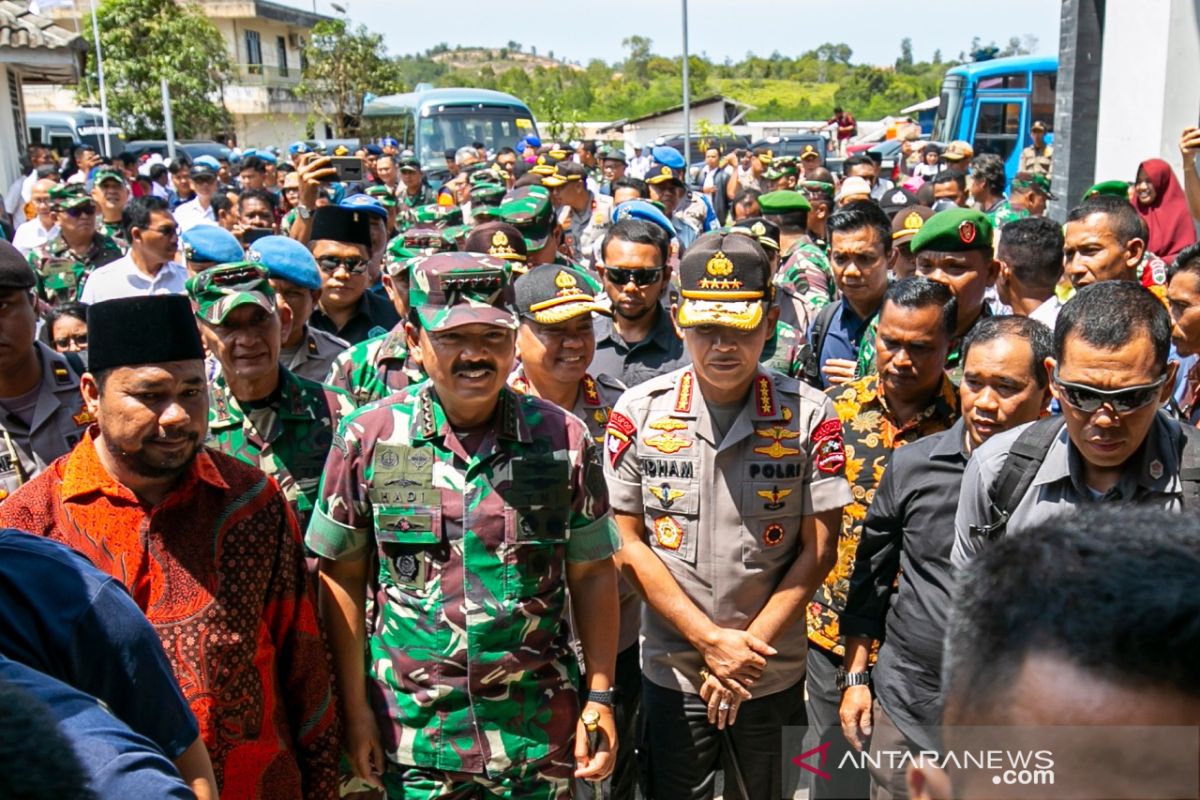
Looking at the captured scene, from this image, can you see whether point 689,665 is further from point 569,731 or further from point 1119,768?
point 1119,768

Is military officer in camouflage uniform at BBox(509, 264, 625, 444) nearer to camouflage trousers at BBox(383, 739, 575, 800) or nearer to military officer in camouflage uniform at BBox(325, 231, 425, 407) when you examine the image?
military officer in camouflage uniform at BBox(325, 231, 425, 407)

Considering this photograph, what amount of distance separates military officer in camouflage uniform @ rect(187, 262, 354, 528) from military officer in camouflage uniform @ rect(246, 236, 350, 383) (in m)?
0.83

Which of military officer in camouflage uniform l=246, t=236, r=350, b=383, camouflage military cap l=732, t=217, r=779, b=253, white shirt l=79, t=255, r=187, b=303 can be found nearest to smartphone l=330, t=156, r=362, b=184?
white shirt l=79, t=255, r=187, b=303

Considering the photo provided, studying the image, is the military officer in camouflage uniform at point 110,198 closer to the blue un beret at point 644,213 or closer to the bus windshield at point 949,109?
the blue un beret at point 644,213

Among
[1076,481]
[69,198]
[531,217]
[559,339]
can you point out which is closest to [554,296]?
[559,339]

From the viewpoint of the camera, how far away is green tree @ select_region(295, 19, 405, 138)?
3622 centimetres

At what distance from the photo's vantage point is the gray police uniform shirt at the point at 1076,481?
265 centimetres

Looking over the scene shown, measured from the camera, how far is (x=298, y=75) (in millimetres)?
48500

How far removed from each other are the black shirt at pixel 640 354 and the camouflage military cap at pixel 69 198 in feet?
14.7

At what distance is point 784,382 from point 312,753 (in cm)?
175

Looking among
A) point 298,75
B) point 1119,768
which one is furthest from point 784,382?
point 298,75

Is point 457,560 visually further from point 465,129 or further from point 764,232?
point 465,129

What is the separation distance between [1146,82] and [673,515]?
7.67 meters

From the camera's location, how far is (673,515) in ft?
11.2
